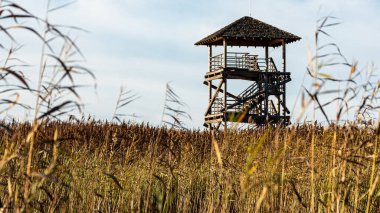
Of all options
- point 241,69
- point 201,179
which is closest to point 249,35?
point 241,69

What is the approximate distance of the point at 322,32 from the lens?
11.4 feet

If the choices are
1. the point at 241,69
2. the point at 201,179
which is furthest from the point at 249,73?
the point at 201,179

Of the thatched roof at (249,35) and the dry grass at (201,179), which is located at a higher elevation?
the thatched roof at (249,35)

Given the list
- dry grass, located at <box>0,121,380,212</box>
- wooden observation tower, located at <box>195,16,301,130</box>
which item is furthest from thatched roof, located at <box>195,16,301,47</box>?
dry grass, located at <box>0,121,380,212</box>

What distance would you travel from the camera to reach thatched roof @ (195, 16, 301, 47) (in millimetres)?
28609

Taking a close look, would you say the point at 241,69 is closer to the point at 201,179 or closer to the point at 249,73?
the point at 249,73

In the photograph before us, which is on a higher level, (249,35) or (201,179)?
(249,35)

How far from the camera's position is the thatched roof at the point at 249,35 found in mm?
28609

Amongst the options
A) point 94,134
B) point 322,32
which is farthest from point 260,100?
point 322,32

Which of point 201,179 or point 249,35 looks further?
point 249,35

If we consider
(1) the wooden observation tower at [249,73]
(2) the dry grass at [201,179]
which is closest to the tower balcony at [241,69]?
(1) the wooden observation tower at [249,73]

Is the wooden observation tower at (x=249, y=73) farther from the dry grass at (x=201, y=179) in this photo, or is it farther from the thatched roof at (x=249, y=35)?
the dry grass at (x=201, y=179)

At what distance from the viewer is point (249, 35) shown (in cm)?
2852

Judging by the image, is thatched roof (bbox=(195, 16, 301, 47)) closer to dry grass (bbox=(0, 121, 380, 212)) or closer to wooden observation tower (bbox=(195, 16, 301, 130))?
wooden observation tower (bbox=(195, 16, 301, 130))
